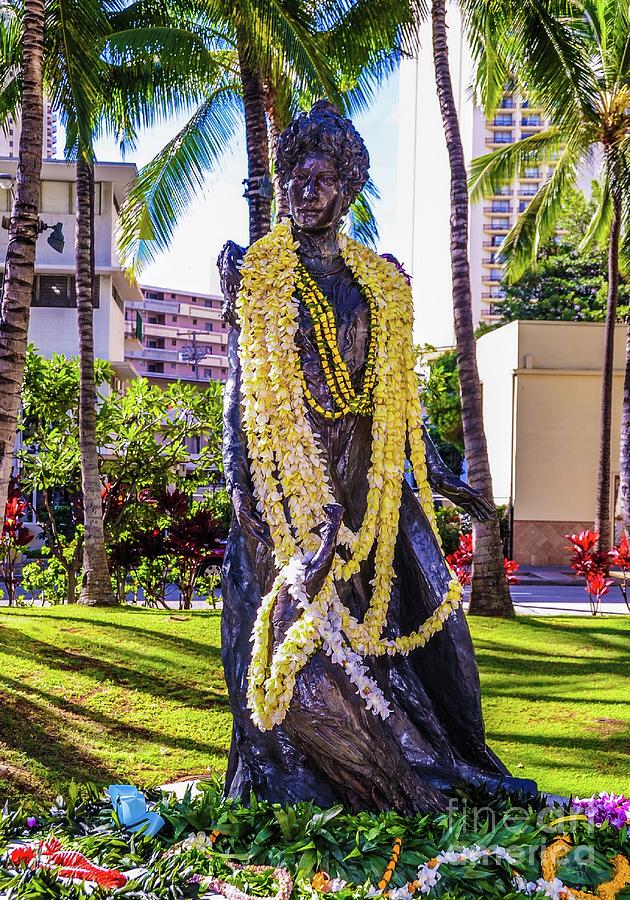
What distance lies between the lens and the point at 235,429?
3590mm

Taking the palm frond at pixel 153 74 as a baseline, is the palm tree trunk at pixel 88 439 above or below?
below

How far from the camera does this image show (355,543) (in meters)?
3.56

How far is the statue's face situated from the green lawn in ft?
12.8

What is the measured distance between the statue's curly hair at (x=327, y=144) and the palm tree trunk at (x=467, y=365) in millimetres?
7445

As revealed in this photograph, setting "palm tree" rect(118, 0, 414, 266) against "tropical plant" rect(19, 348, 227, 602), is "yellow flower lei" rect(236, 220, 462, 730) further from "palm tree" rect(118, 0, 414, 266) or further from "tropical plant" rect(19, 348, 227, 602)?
"tropical plant" rect(19, 348, 227, 602)

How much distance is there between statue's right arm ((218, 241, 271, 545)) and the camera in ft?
11.0

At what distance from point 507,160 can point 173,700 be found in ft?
41.3

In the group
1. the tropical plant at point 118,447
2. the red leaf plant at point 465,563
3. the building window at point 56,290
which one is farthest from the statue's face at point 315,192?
the building window at point 56,290

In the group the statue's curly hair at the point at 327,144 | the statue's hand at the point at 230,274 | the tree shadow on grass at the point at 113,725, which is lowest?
the tree shadow on grass at the point at 113,725

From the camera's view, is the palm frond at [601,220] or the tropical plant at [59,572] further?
the palm frond at [601,220]

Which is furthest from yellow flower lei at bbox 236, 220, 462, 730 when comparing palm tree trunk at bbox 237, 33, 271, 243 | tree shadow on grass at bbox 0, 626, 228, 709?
palm tree trunk at bbox 237, 33, 271, 243

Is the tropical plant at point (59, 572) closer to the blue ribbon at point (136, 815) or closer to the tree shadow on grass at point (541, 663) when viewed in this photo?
the tree shadow on grass at point (541, 663)

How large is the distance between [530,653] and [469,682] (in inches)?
Result: 272

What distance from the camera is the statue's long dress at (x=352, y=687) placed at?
3.16 meters
